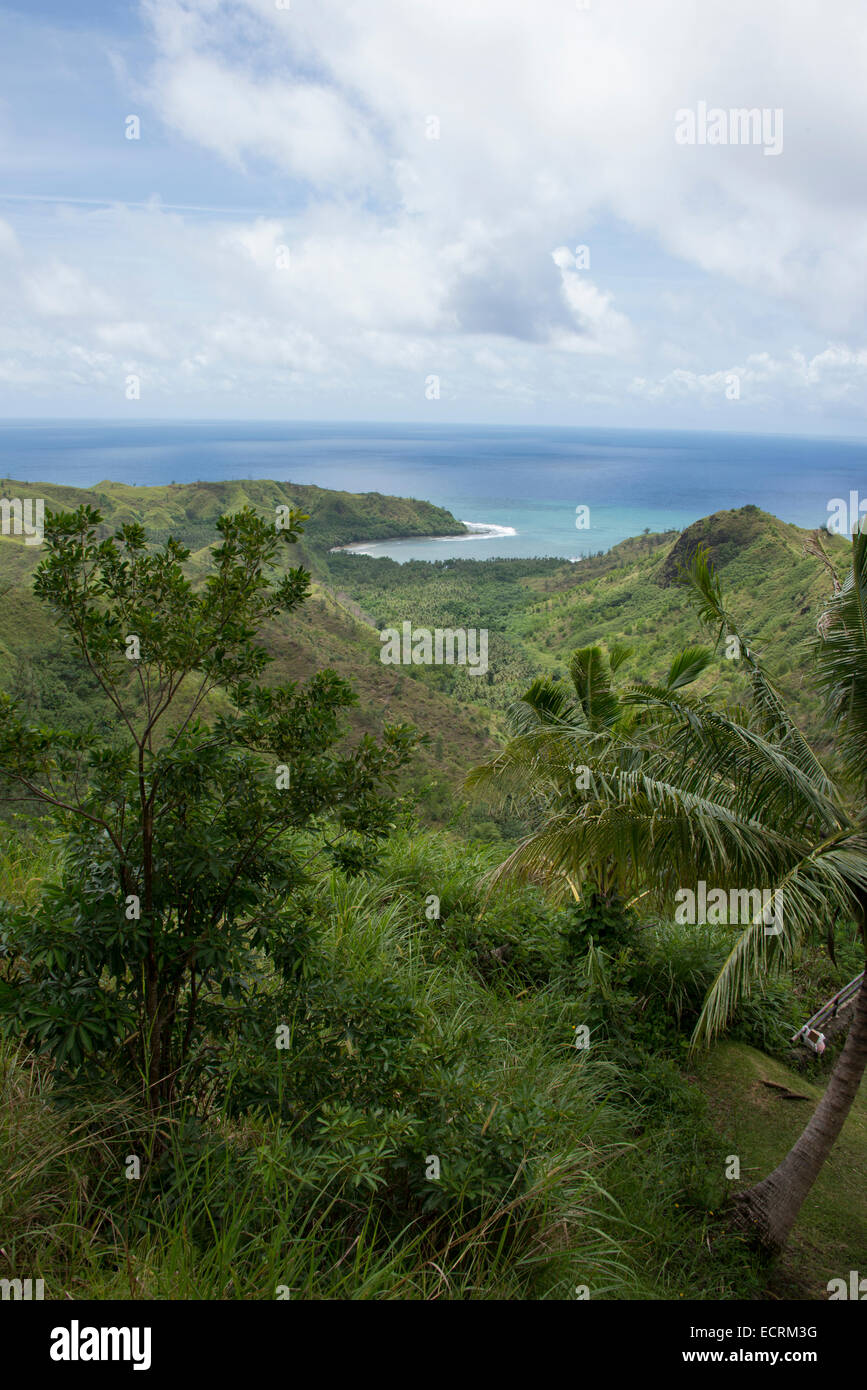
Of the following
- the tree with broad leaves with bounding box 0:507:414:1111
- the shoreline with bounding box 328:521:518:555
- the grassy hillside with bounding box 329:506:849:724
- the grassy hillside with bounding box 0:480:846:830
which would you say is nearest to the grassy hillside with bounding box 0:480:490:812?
the grassy hillside with bounding box 0:480:846:830

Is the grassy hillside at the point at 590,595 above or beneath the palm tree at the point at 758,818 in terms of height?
above

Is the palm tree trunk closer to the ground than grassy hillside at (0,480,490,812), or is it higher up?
closer to the ground

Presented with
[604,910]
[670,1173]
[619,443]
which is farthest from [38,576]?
[619,443]

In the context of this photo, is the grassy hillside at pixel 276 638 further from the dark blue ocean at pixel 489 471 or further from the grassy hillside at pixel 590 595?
the grassy hillside at pixel 590 595

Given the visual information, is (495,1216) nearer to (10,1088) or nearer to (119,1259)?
(119,1259)

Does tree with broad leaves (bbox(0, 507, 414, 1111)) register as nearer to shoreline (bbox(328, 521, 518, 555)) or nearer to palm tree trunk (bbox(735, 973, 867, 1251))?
palm tree trunk (bbox(735, 973, 867, 1251))

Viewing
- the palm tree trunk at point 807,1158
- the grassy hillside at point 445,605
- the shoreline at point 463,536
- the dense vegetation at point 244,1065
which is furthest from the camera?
Answer: the shoreline at point 463,536

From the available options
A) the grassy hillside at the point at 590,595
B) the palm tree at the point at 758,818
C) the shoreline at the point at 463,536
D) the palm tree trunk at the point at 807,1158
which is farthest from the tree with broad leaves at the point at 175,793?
the shoreline at the point at 463,536
